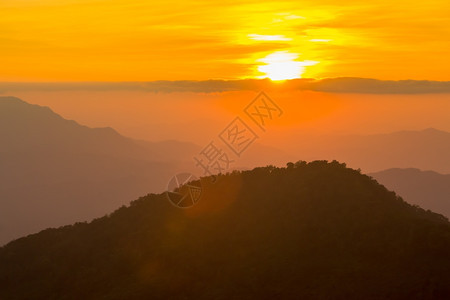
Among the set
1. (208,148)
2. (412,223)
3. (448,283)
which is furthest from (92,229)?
(448,283)

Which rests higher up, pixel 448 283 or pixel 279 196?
pixel 279 196

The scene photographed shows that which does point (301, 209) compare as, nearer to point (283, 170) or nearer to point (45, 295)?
point (283, 170)

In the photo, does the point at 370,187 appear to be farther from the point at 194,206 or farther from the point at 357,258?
the point at 194,206

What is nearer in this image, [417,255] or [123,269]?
[417,255]

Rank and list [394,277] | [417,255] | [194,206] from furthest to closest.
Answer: [194,206] → [417,255] → [394,277]

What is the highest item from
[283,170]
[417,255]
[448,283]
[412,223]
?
[283,170]

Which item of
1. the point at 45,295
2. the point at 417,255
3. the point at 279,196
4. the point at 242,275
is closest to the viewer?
the point at 417,255
